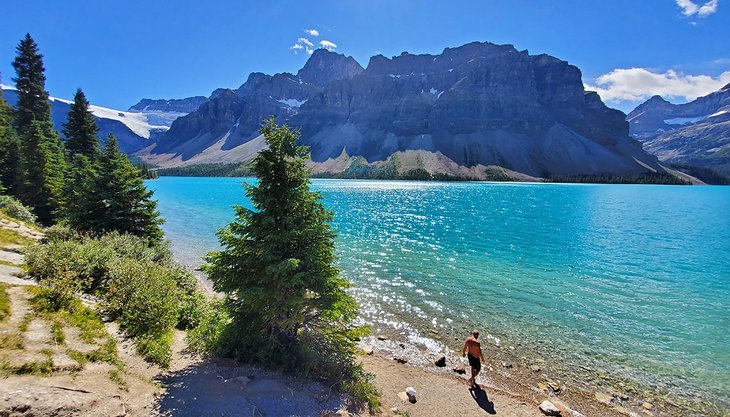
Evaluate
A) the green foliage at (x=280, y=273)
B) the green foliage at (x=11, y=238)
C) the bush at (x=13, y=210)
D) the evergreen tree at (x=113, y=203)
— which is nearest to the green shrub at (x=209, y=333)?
the green foliage at (x=280, y=273)

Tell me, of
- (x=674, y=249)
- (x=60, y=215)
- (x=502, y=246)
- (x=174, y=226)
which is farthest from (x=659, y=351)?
(x=174, y=226)

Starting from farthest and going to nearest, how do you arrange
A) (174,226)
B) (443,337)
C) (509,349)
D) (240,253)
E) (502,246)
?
1. (174,226)
2. (502,246)
3. (443,337)
4. (509,349)
5. (240,253)

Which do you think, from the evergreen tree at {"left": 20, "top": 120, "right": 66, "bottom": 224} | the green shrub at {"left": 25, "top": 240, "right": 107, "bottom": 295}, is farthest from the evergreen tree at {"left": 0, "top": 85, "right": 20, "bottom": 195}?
the green shrub at {"left": 25, "top": 240, "right": 107, "bottom": 295}

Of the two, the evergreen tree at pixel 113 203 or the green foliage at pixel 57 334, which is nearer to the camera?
the green foliage at pixel 57 334

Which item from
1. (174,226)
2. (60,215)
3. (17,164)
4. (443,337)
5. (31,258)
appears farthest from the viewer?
(174,226)

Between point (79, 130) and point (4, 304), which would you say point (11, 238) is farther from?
point (79, 130)

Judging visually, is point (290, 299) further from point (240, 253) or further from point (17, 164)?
point (17, 164)

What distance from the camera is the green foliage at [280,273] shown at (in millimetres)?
12047

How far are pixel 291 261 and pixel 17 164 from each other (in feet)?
153

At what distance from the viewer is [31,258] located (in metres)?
14.2

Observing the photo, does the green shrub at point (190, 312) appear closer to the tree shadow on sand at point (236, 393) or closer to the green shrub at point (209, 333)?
the green shrub at point (209, 333)

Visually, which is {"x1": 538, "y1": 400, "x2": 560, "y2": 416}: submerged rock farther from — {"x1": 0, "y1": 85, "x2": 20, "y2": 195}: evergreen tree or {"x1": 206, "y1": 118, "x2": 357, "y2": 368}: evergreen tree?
{"x1": 0, "y1": 85, "x2": 20, "y2": 195}: evergreen tree

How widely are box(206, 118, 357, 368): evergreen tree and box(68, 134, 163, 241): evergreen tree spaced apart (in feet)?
56.4

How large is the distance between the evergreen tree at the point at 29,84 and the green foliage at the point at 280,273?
59350 millimetres
